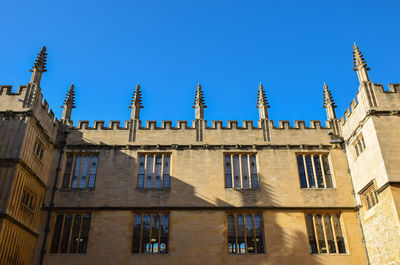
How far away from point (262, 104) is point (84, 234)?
38.0 feet

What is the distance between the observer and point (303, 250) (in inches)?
680

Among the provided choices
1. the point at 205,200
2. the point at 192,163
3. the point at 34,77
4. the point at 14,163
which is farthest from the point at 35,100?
the point at 205,200

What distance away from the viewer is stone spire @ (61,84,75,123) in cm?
2101

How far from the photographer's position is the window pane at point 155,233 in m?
17.4

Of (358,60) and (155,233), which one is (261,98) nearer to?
(358,60)

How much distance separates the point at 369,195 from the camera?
17141 mm

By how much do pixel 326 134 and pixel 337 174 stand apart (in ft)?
7.96

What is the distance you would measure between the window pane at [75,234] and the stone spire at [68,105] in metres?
5.68

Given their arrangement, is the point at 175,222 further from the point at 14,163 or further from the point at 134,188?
the point at 14,163

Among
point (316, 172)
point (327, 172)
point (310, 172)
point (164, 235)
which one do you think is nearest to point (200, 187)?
point (164, 235)

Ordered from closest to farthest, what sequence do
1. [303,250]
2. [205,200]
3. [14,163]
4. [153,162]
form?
[14,163] < [303,250] < [205,200] < [153,162]

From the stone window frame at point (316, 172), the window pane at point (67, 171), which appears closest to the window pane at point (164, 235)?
the window pane at point (67, 171)

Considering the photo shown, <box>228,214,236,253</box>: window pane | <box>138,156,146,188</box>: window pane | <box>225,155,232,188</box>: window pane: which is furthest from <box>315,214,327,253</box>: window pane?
<box>138,156,146,188</box>: window pane

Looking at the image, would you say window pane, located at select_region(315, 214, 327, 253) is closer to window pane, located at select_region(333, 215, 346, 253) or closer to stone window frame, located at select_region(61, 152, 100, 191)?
window pane, located at select_region(333, 215, 346, 253)
